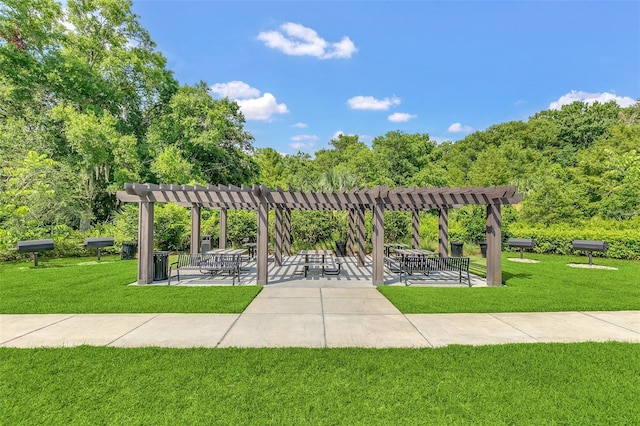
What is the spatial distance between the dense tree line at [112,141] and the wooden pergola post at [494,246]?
24.8 ft

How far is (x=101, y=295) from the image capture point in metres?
7.37

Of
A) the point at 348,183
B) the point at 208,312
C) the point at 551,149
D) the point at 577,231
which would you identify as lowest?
the point at 208,312

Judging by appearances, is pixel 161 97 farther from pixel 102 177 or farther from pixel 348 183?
pixel 348 183

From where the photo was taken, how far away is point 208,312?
608 cm

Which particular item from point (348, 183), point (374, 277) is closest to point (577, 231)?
point (348, 183)

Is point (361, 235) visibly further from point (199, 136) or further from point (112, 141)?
point (112, 141)

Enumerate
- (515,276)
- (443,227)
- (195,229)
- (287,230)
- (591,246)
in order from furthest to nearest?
(287,230), (443,227), (195,229), (591,246), (515,276)

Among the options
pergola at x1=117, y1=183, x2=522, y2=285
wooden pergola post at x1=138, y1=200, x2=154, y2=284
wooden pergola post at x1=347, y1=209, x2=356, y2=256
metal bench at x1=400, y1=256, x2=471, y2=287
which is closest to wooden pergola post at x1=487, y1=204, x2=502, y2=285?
pergola at x1=117, y1=183, x2=522, y2=285

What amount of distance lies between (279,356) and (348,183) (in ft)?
52.0

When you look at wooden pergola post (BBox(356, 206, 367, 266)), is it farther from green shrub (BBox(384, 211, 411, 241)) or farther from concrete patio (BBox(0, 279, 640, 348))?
concrete patio (BBox(0, 279, 640, 348))

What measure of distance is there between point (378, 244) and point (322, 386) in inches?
247

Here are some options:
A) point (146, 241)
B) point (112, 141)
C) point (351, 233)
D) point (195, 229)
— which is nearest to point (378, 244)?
point (351, 233)

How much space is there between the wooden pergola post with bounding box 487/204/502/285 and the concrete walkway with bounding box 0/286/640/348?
276 centimetres

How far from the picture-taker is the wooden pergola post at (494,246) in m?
8.97
